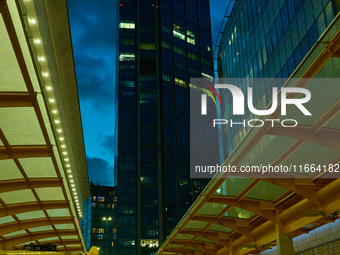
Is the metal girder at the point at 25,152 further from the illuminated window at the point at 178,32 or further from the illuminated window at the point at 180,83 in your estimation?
the illuminated window at the point at 178,32

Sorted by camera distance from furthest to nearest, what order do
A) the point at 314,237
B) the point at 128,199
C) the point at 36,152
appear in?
the point at 128,199 → the point at 314,237 → the point at 36,152

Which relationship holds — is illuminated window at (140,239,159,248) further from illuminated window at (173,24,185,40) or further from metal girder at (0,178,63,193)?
metal girder at (0,178,63,193)

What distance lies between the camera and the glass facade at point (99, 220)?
475ft

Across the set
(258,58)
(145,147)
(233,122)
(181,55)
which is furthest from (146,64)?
(258,58)

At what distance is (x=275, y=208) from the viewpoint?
17.3 m

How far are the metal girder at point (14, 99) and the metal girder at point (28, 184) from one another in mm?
7425

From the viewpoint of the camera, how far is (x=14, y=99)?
10680 millimetres

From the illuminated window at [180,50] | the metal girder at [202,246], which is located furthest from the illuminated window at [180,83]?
the metal girder at [202,246]

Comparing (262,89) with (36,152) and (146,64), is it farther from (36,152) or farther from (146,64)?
(146,64)

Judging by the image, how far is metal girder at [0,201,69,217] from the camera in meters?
19.9

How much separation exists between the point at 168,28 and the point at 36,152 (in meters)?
104

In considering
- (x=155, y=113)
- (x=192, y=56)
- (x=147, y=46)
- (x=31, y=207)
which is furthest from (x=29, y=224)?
(x=192, y=56)

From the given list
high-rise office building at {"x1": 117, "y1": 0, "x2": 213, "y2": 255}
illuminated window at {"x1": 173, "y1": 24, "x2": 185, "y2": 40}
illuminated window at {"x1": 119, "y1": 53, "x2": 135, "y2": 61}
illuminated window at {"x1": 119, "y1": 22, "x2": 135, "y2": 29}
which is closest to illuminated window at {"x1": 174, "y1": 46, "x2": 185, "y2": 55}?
high-rise office building at {"x1": 117, "y1": 0, "x2": 213, "y2": 255}

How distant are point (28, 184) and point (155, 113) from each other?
88167mm
